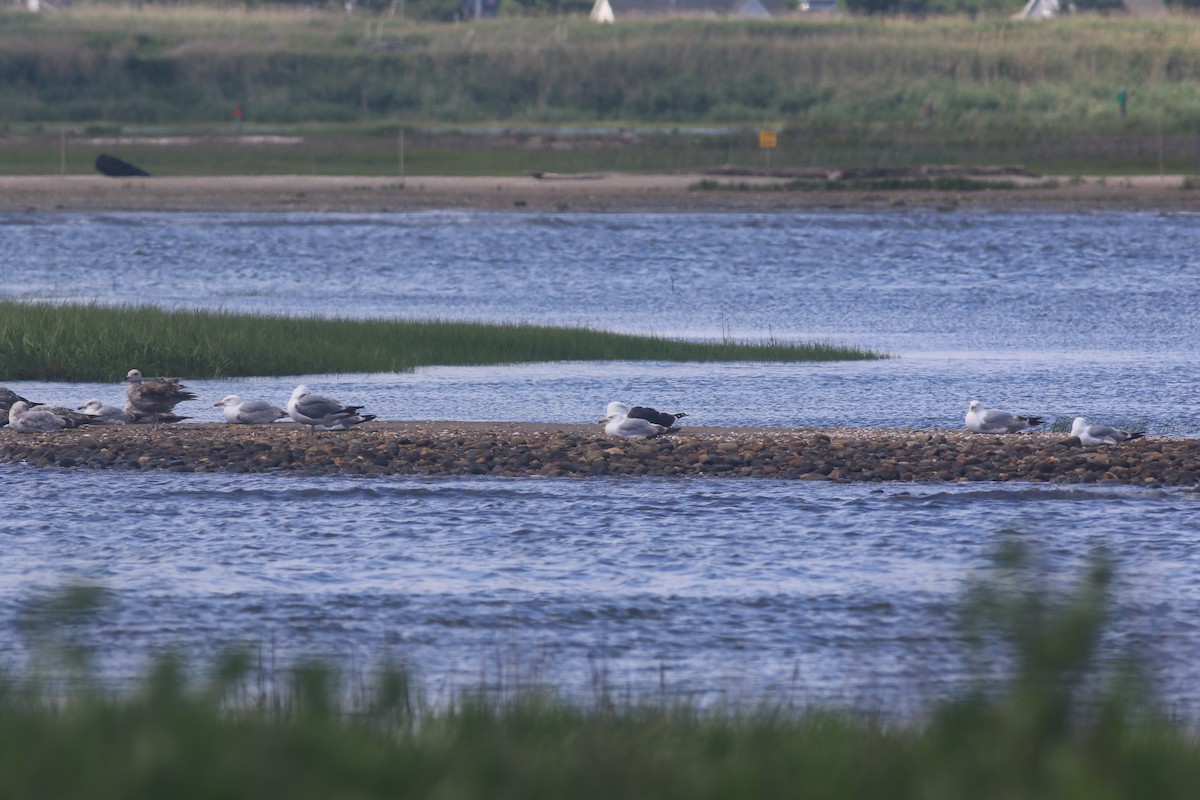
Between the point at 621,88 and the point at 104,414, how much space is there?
6246 cm

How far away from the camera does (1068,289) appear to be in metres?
39.0

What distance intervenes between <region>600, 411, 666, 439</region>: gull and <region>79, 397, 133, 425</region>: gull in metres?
5.35

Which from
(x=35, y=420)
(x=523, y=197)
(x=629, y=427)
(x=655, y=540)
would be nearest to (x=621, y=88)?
(x=523, y=197)

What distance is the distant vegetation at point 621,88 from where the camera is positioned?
65250 millimetres

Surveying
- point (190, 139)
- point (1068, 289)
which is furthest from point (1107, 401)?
point (190, 139)

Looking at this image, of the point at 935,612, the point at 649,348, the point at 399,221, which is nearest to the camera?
the point at 935,612

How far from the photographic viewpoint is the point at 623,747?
703 cm

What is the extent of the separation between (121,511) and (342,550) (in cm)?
265

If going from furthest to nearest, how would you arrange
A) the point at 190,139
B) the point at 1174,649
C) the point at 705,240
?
1. the point at 190,139
2. the point at 705,240
3. the point at 1174,649

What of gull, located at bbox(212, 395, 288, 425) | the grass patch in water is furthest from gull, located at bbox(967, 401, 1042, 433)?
the grass patch in water

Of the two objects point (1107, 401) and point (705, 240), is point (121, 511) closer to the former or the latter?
point (1107, 401)

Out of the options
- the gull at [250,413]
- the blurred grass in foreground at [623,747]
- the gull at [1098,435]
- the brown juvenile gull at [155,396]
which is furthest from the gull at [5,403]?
the blurred grass in foreground at [623,747]

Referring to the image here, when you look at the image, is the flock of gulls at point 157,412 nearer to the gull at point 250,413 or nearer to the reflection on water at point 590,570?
the gull at point 250,413

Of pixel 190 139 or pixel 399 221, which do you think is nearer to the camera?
pixel 399 221
